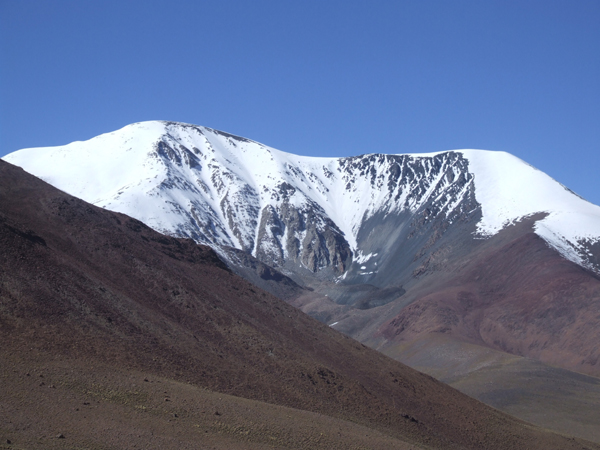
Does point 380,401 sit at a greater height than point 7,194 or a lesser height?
lesser

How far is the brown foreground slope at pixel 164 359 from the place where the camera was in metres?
29.5

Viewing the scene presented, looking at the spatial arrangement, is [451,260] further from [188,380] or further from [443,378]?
[188,380]

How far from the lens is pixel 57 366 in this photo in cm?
3172

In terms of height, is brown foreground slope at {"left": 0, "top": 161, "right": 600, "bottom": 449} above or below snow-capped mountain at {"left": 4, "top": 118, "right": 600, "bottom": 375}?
below

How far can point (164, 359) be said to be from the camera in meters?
38.8

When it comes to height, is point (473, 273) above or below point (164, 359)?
above

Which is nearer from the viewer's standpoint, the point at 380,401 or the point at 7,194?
the point at 380,401

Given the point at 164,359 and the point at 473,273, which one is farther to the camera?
the point at 473,273

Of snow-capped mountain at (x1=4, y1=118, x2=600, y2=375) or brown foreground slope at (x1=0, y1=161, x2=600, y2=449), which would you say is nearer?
brown foreground slope at (x1=0, y1=161, x2=600, y2=449)

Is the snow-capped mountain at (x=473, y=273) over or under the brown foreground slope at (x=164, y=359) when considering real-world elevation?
over

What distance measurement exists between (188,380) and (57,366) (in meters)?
8.12

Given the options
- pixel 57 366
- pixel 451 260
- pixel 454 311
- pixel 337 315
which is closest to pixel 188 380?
pixel 57 366

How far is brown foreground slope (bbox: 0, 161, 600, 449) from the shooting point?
1161 inches

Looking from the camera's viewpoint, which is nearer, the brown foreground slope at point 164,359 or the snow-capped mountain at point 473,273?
the brown foreground slope at point 164,359
